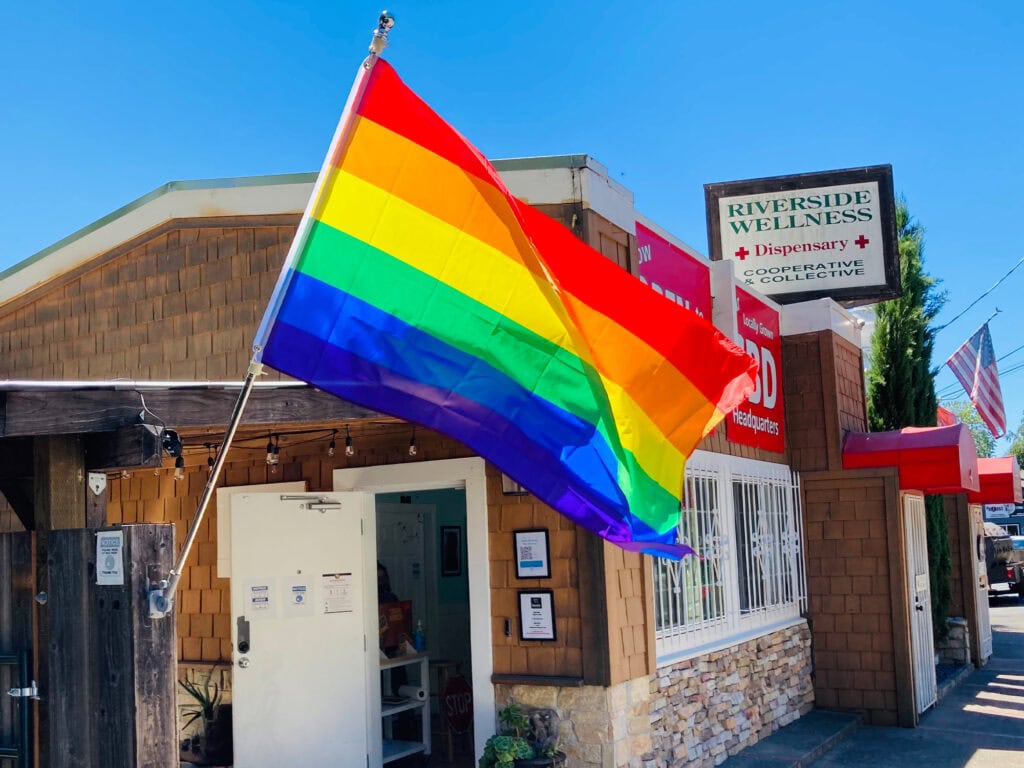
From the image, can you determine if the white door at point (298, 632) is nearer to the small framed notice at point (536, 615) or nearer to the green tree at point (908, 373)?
the small framed notice at point (536, 615)

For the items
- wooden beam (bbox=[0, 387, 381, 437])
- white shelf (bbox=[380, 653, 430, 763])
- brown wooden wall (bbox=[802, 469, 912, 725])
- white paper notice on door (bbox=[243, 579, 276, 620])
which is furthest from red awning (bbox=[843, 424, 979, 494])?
wooden beam (bbox=[0, 387, 381, 437])

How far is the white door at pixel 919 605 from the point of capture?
398 inches

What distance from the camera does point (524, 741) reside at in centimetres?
634

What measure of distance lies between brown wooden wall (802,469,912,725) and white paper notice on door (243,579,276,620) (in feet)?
18.2

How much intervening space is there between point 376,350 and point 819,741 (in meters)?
6.59

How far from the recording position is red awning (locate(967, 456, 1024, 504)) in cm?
1282

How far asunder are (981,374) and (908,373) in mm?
2924

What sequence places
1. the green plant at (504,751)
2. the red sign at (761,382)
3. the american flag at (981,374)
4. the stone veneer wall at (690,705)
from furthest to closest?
the american flag at (981,374)
the red sign at (761,382)
the stone veneer wall at (690,705)
the green plant at (504,751)

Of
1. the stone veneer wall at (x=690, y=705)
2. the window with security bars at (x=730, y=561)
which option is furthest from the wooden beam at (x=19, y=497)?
the window with security bars at (x=730, y=561)

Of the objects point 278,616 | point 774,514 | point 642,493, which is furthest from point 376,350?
point 774,514

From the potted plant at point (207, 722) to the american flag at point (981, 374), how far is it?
11899 mm

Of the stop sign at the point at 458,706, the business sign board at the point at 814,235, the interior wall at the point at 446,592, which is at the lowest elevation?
the stop sign at the point at 458,706

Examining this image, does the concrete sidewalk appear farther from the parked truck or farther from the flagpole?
the parked truck

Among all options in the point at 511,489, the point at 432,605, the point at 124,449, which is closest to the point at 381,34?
the point at 124,449
